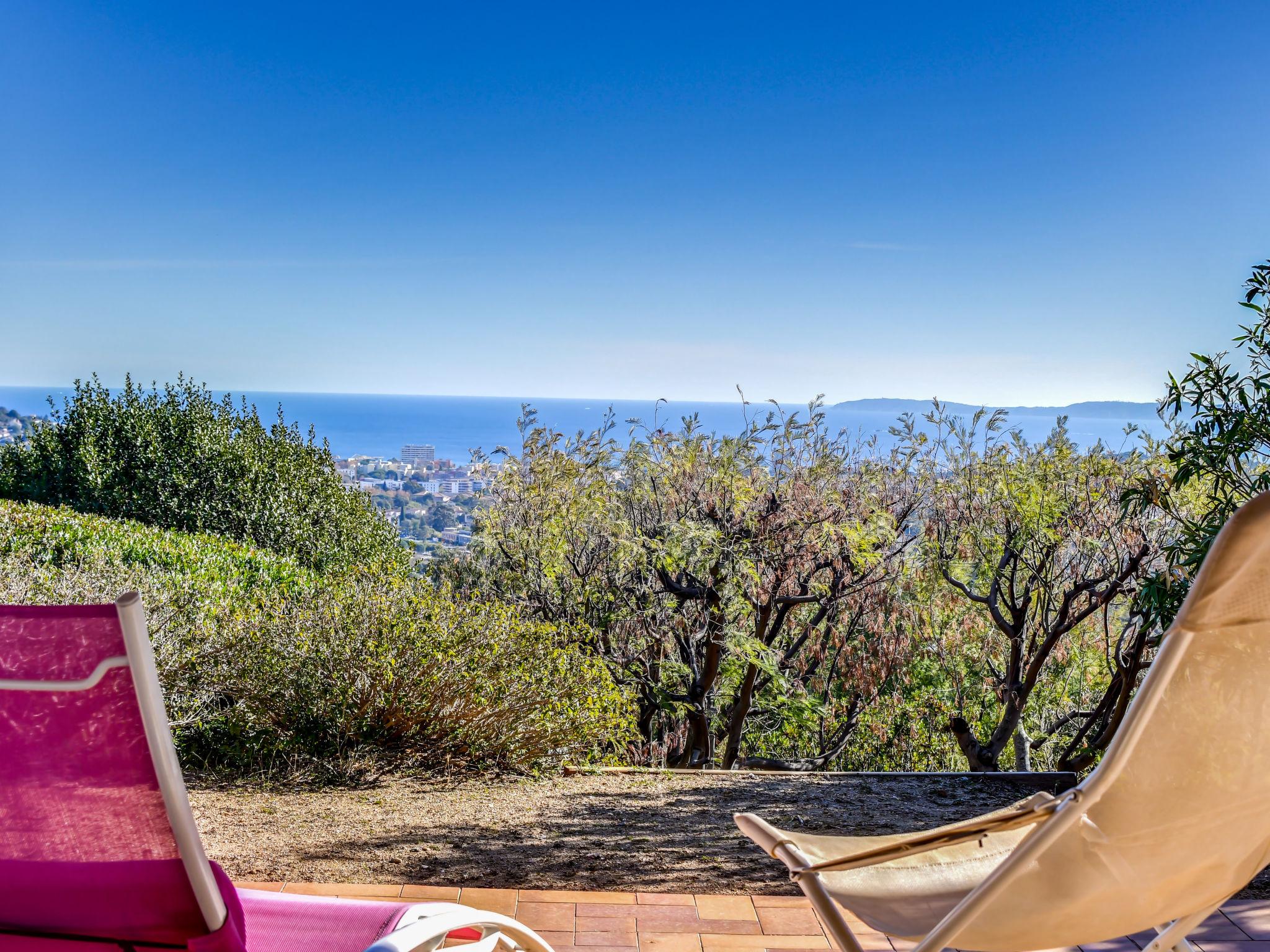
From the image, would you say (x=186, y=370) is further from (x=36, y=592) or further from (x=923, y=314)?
(x=923, y=314)

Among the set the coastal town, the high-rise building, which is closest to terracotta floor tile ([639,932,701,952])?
the coastal town

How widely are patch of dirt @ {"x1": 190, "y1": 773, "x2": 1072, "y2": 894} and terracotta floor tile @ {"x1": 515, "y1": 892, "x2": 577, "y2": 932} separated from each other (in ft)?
0.90

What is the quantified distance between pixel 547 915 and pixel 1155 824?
1826mm

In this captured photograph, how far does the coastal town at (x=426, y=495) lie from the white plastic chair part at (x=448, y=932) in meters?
6.30

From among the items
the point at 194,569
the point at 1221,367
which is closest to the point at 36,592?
the point at 194,569

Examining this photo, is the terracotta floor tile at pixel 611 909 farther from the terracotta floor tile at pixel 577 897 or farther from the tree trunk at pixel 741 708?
the tree trunk at pixel 741 708

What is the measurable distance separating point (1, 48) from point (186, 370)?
37.5 ft

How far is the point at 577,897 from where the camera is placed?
2.83 m

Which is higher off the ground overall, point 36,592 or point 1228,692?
point 1228,692

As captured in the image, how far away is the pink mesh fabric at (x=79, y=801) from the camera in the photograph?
99 centimetres

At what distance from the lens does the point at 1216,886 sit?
5.11 ft

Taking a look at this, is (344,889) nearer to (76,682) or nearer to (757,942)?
(757,942)

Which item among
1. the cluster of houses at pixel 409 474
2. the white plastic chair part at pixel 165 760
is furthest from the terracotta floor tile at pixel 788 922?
the cluster of houses at pixel 409 474

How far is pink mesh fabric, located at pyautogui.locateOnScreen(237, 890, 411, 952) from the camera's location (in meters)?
1.55
